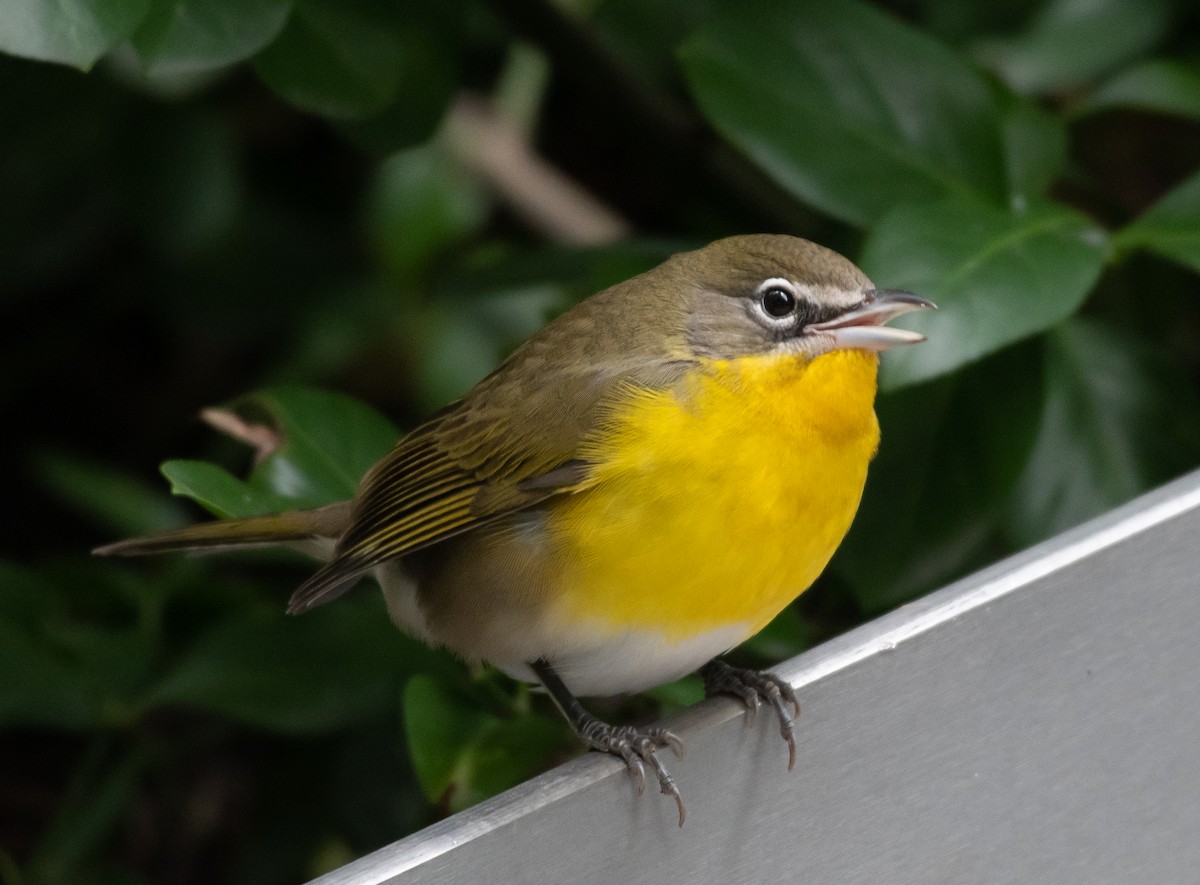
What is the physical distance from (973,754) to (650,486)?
552mm

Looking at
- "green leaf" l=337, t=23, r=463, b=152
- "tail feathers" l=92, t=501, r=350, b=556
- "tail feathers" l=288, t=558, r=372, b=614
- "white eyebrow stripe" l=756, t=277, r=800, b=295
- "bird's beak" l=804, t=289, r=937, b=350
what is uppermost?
"green leaf" l=337, t=23, r=463, b=152

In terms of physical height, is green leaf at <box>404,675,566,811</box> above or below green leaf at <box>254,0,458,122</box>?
below

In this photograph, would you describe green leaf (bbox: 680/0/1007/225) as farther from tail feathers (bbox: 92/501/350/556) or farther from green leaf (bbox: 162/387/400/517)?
tail feathers (bbox: 92/501/350/556)

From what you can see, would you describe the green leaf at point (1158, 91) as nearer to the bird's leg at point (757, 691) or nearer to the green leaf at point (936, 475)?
the green leaf at point (936, 475)

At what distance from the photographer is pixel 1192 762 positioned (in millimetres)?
2170

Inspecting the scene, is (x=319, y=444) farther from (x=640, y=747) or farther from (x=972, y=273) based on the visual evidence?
(x=972, y=273)

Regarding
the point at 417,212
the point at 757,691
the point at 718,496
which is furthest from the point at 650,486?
the point at 417,212

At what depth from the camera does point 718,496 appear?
2.05 m

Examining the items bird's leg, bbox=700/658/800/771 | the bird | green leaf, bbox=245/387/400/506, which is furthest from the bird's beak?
green leaf, bbox=245/387/400/506

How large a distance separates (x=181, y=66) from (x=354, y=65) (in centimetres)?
40

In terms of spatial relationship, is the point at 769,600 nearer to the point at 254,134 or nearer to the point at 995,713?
the point at 995,713

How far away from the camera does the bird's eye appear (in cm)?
226

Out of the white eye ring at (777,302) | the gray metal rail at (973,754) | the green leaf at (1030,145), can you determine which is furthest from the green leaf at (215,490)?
the green leaf at (1030,145)

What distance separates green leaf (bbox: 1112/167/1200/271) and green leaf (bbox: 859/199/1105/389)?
0.10 m
